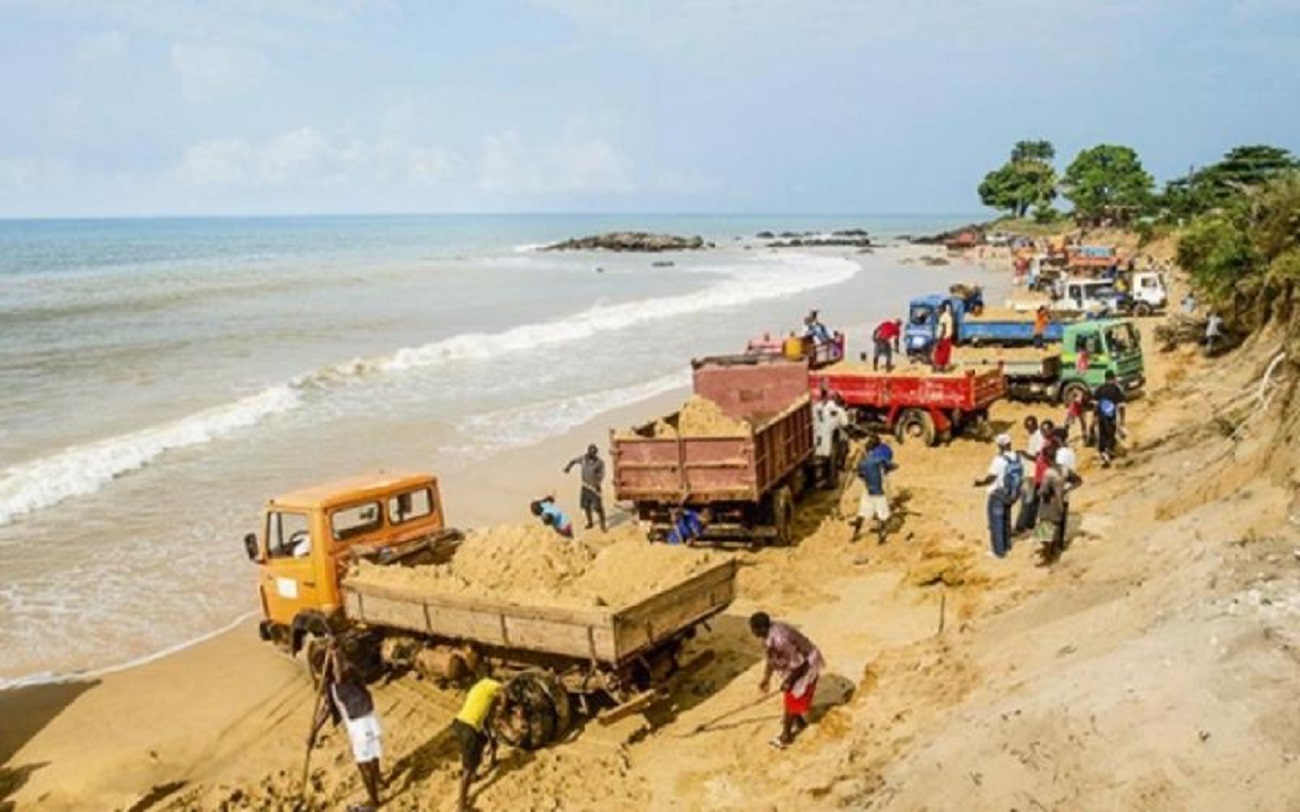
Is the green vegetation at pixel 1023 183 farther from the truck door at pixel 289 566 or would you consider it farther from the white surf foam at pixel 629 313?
the truck door at pixel 289 566

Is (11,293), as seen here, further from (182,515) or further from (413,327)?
(182,515)

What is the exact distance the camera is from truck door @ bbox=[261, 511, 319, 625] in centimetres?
1145

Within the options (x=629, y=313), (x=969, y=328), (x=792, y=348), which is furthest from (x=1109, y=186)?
(x=792, y=348)

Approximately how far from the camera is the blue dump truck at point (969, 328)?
3077 cm

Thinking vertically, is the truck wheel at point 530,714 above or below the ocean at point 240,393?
above

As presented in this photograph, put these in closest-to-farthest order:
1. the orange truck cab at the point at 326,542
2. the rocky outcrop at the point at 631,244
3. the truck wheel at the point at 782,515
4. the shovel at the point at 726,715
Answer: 1. the shovel at the point at 726,715
2. the orange truck cab at the point at 326,542
3. the truck wheel at the point at 782,515
4. the rocky outcrop at the point at 631,244

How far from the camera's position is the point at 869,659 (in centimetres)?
1114

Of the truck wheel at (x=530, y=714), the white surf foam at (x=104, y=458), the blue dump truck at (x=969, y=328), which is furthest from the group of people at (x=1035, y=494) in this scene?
the white surf foam at (x=104, y=458)

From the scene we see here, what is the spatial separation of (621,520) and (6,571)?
9.41 meters

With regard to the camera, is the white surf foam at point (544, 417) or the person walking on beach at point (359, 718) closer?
the person walking on beach at point (359, 718)

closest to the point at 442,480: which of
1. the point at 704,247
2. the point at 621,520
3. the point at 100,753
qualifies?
the point at 621,520

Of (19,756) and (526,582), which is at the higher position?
(526,582)

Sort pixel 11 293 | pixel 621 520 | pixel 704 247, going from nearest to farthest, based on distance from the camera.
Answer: pixel 621 520 → pixel 11 293 → pixel 704 247

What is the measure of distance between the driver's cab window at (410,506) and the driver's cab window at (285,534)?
99 centimetres
